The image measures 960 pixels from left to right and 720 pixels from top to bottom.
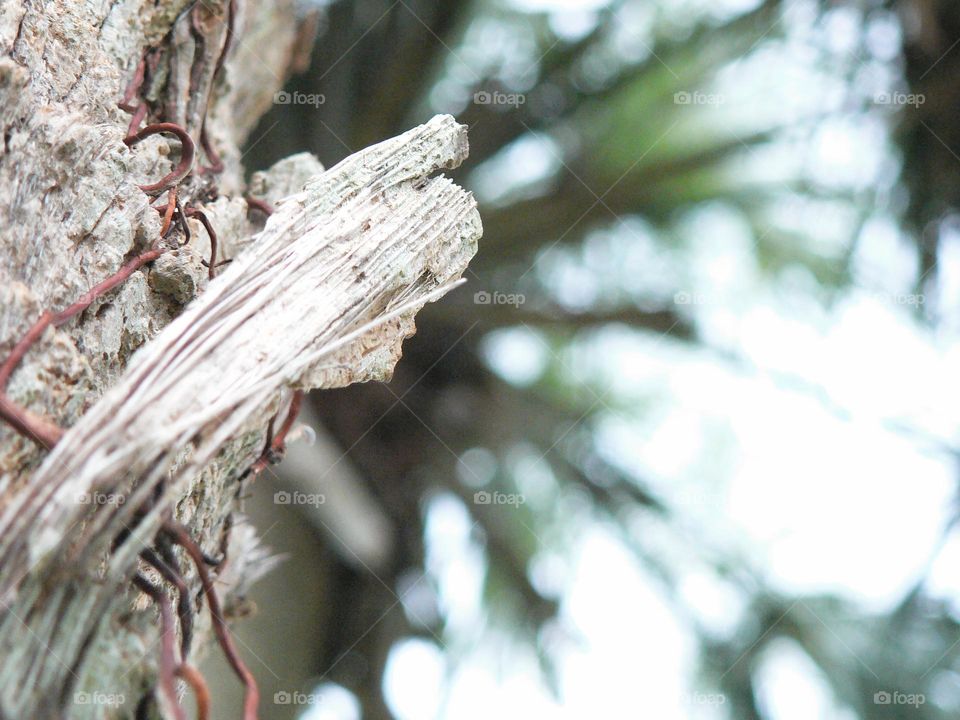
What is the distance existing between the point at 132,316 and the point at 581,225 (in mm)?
1574

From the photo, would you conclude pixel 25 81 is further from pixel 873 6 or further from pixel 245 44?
pixel 873 6

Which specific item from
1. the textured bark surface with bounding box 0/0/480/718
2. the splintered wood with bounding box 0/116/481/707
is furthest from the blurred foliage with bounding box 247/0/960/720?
the splintered wood with bounding box 0/116/481/707

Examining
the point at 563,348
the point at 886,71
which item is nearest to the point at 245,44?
the point at 563,348

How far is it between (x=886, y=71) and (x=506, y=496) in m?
1.28

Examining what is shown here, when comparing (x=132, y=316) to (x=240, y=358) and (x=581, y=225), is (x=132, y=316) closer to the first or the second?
(x=240, y=358)

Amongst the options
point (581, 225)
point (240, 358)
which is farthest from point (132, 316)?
point (581, 225)

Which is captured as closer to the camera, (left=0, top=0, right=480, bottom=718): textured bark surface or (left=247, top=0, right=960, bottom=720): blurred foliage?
(left=0, top=0, right=480, bottom=718): textured bark surface

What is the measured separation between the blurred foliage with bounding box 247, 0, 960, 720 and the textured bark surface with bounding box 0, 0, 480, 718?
1.19 m

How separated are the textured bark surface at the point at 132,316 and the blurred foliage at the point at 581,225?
3.90ft

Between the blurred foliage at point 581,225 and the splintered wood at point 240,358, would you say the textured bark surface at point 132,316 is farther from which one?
the blurred foliage at point 581,225

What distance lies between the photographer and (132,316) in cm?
52

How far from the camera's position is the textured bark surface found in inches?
13.8

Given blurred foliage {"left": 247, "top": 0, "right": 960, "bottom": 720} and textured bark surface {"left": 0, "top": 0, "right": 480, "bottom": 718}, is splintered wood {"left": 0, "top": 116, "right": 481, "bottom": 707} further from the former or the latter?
blurred foliage {"left": 247, "top": 0, "right": 960, "bottom": 720}

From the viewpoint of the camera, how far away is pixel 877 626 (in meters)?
1.72
